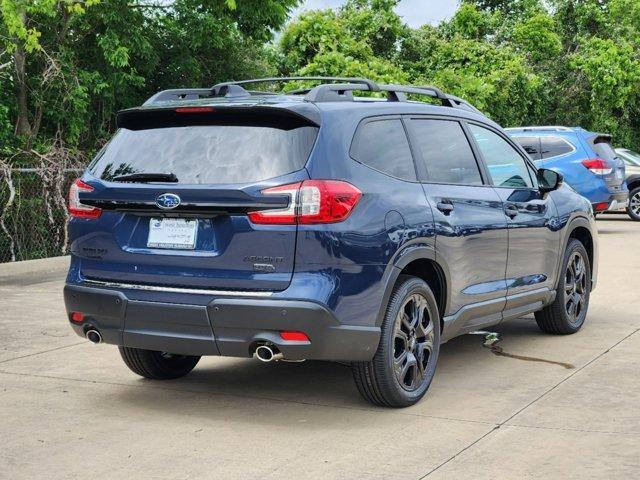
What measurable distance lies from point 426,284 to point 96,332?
1.93 meters

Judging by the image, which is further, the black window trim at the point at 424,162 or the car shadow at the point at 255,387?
the black window trim at the point at 424,162

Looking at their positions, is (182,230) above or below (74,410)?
above

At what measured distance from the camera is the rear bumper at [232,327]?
5.59m

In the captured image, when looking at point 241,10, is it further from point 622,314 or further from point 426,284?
point 426,284

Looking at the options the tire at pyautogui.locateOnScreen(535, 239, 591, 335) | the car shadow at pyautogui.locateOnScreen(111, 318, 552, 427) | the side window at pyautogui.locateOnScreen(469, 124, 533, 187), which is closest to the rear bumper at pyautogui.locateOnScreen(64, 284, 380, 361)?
the car shadow at pyautogui.locateOnScreen(111, 318, 552, 427)

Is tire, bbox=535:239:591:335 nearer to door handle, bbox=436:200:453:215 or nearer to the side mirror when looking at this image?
the side mirror

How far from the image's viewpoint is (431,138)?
22.7 ft

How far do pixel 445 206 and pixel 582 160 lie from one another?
13600 millimetres

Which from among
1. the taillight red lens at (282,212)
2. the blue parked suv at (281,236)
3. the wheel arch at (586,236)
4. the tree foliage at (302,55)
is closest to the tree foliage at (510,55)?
the tree foliage at (302,55)

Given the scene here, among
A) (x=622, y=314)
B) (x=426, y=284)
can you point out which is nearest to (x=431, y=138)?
(x=426, y=284)

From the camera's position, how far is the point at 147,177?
607 cm

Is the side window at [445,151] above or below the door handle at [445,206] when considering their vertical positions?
above

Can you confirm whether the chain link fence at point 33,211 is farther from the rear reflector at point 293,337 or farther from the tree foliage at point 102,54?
the rear reflector at point 293,337

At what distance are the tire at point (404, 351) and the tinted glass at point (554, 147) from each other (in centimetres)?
1388
